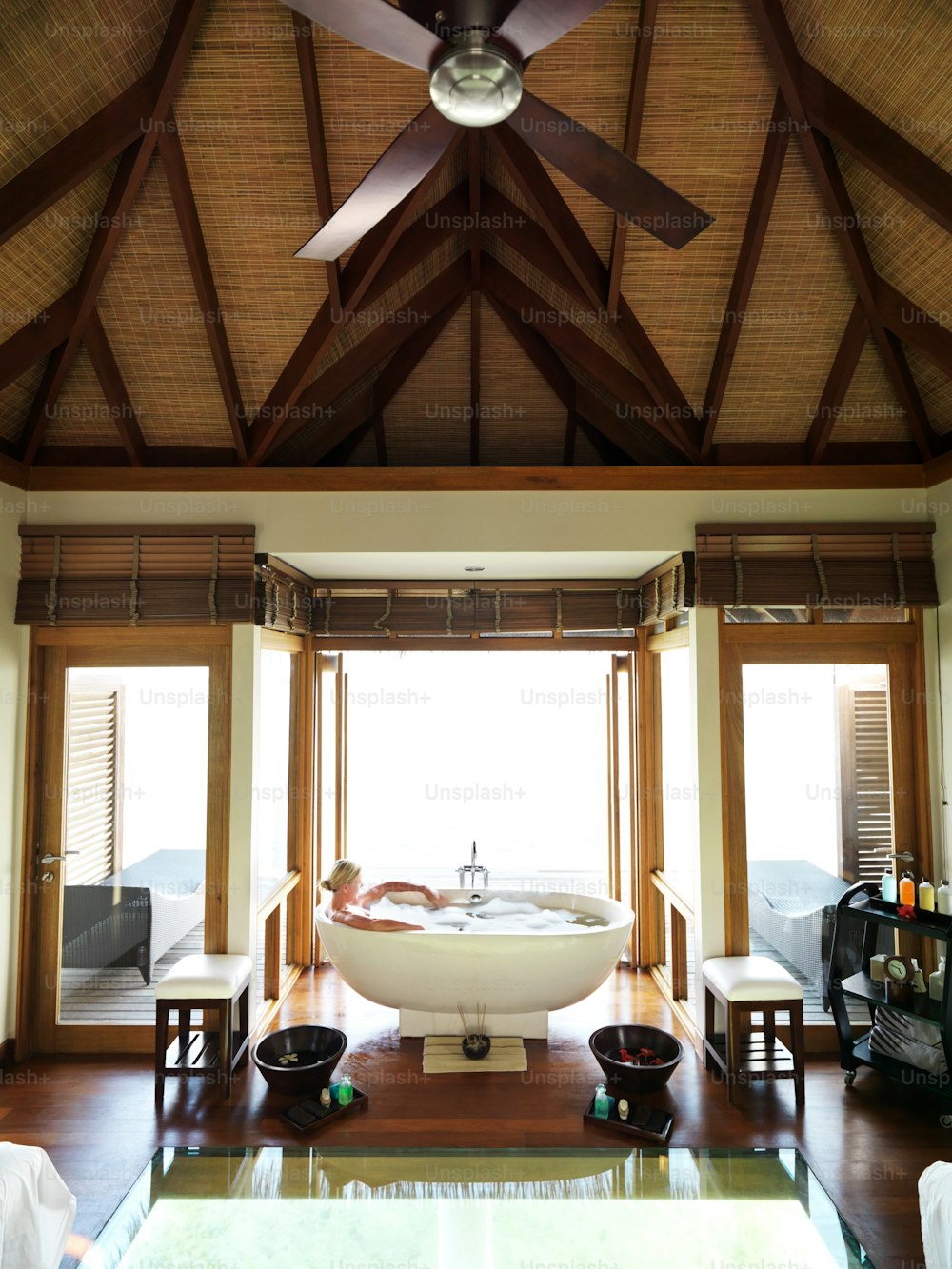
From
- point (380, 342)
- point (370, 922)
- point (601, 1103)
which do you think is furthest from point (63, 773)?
point (601, 1103)

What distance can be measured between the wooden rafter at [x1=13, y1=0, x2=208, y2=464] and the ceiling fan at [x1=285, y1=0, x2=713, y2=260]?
1533 mm

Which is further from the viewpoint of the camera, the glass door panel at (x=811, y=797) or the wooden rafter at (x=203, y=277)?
the glass door panel at (x=811, y=797)

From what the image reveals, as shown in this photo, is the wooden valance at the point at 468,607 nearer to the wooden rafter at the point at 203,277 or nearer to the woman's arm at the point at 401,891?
the wooden rafter at the point at 203,277

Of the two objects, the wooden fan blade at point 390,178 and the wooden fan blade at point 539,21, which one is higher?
the wooden fan blade at point 539,21

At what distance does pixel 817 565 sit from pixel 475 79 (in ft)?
10.5

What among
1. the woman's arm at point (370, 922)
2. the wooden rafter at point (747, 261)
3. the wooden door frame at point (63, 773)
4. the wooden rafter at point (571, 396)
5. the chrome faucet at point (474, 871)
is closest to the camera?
the wooden rafter at point (747, 261)

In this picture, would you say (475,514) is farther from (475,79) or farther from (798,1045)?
(798,1045)

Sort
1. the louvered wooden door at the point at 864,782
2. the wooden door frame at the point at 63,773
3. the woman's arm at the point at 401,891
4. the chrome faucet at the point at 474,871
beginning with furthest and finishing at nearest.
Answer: the chrome faucet at the point at 474,871
the woman's arm at the point at 401,891
the louvered wooden door at the point at 864,782
the wooden door frame at the point at 63,773

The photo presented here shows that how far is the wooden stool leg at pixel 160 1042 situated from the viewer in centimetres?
370

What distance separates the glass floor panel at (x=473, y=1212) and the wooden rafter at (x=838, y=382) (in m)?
3.33

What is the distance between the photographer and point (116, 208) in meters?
3.42

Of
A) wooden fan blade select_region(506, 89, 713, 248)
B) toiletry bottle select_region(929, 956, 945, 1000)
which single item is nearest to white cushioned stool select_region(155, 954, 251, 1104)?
toiletry bottle select_region(929, 956, 945, 1000)

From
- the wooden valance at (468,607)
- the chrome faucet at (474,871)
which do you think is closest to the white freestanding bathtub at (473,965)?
the chrome faucet at (474,871)

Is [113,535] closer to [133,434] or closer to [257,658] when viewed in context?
[133,434]
